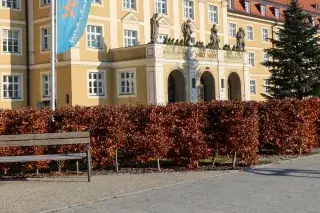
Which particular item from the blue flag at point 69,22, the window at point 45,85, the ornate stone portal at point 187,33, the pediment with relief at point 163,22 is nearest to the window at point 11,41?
the window at point 45,85

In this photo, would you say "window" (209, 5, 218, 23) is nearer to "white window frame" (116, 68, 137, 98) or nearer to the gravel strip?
"white window frame" (116, 68, 137, 98)

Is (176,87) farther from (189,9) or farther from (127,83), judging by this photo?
(189,9)

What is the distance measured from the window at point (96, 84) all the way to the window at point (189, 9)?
9.74 m

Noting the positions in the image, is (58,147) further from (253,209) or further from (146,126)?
(253,209)

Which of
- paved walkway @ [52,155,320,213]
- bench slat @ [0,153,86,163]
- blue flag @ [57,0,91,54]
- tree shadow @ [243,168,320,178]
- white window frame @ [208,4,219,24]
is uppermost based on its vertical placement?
white window frame @ [208,4,219,24]

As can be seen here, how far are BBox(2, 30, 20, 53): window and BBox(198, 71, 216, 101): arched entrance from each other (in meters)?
13.3

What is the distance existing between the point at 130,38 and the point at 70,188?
2640cm

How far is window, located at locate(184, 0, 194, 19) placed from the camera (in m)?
40.1

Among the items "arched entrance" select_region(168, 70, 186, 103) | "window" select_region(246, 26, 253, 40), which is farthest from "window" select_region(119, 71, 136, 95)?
"window" select_region(246, 26, 253, 40)

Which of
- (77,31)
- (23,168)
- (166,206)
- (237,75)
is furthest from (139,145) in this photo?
(237,75)

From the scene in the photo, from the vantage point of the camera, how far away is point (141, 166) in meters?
14.1

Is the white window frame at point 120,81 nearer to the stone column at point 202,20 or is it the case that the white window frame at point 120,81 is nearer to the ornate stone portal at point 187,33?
the ornate stone portal at point 187,33

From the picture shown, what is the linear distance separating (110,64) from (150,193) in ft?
83.6

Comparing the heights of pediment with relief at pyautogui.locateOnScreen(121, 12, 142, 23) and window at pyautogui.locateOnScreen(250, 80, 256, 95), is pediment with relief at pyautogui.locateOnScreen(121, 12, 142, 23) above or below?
above
